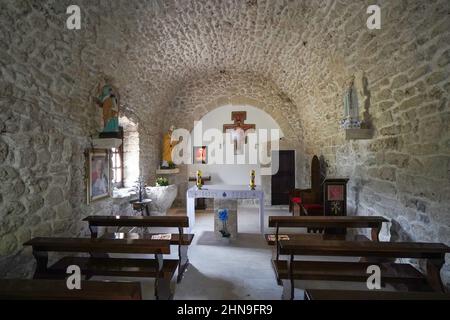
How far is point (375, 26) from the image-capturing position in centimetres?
312

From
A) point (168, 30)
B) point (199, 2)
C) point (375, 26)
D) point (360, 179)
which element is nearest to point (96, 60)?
point (168, 30)

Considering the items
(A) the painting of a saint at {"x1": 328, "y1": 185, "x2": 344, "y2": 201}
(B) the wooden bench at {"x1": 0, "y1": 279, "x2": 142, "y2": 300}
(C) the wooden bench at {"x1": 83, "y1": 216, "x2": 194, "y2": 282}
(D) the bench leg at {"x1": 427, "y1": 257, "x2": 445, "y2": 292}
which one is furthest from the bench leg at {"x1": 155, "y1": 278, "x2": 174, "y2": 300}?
(A) the painting of a saint at {"x1": 328, "y1": 185, "x2": 344, "y2": 201}

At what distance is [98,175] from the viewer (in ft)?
13.1

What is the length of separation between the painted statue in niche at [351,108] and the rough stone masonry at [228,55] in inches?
8.0

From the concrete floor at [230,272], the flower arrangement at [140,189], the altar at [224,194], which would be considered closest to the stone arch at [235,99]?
the flower arrangement at [140,189]

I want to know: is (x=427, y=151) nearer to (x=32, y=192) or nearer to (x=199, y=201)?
(x=32, y=192)

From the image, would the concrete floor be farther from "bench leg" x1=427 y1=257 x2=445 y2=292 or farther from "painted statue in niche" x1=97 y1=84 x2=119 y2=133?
"painted statue in niche" x1=97 y1=84 x2=119 y2=133

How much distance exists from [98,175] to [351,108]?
13.8 ft

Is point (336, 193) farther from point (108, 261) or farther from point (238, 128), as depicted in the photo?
point (238, 128)

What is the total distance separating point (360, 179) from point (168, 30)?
441 centimetres

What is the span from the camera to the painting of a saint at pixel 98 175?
12.3 ft

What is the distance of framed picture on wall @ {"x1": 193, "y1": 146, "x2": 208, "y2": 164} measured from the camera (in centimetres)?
759

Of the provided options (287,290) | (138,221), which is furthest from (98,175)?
(287,290)

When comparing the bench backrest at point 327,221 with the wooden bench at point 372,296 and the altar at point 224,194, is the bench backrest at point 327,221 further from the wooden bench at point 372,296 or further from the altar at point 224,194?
the altar at point 224,194
